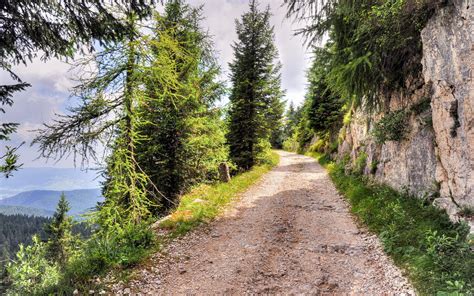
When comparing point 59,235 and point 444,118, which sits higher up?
point 444,118

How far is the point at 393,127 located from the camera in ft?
27.2

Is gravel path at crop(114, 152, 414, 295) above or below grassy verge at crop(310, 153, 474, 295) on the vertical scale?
below

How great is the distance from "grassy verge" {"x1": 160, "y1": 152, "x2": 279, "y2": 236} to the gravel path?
1.52ft

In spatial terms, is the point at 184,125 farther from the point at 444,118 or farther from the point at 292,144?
the point at 292,144

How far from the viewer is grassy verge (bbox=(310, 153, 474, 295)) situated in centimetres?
388

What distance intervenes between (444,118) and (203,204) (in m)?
8.00

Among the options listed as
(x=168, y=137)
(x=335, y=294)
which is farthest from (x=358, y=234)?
(x=168, y=137)

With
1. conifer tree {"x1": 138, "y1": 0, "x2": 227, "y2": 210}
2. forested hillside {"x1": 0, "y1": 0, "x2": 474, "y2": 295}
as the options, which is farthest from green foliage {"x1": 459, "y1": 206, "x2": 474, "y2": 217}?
conifer tree {"x1": 138, "y1": 0, "x2": 227, "y2": 210}

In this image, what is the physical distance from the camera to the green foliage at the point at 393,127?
8.09 metres

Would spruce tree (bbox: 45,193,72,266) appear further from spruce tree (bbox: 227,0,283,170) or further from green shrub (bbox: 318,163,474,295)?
green shrub (bbox: 318,163,474,295)

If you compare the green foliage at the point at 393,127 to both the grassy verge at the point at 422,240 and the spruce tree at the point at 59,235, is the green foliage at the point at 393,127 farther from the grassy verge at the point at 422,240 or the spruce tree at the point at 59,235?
the spruce tree at the point at 59,235

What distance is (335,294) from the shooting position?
4.57m

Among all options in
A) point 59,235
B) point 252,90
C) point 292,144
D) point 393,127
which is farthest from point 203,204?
point 292,144

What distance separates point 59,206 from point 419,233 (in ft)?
125
